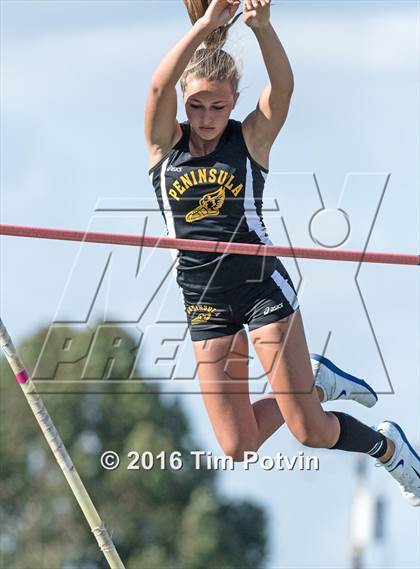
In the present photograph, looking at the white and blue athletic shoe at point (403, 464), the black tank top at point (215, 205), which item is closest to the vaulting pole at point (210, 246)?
the black tank top at point (215, 205)

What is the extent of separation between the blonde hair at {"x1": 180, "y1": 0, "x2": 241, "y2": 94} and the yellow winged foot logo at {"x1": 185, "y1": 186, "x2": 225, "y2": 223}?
2.04 ft

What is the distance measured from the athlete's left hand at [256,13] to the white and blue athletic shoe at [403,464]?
3.14 metres

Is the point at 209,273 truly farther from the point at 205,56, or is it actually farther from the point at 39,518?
the point at 39,518

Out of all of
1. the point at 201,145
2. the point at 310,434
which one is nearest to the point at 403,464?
the point at 310,434

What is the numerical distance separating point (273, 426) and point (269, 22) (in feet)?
8.74

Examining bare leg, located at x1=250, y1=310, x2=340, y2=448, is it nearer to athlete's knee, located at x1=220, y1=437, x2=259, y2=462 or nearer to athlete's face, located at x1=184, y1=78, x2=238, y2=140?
athlete's knee, located at x1=220, y1=437, x2=259, y2=462

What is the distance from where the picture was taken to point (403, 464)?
12695mm

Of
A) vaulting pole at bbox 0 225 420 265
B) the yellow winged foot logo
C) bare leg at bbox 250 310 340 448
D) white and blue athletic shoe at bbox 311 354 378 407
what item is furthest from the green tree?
the yellow winged foot logo

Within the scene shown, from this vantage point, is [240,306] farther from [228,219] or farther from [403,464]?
[403,464]

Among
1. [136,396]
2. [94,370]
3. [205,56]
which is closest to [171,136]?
[205,56]

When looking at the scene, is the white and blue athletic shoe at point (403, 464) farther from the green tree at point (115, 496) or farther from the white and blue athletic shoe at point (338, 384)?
the green tree at point (115, 496)

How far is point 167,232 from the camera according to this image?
38.3 feet

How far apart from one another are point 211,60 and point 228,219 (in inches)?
37.5

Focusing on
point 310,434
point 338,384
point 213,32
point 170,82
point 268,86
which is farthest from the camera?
point 338,384
